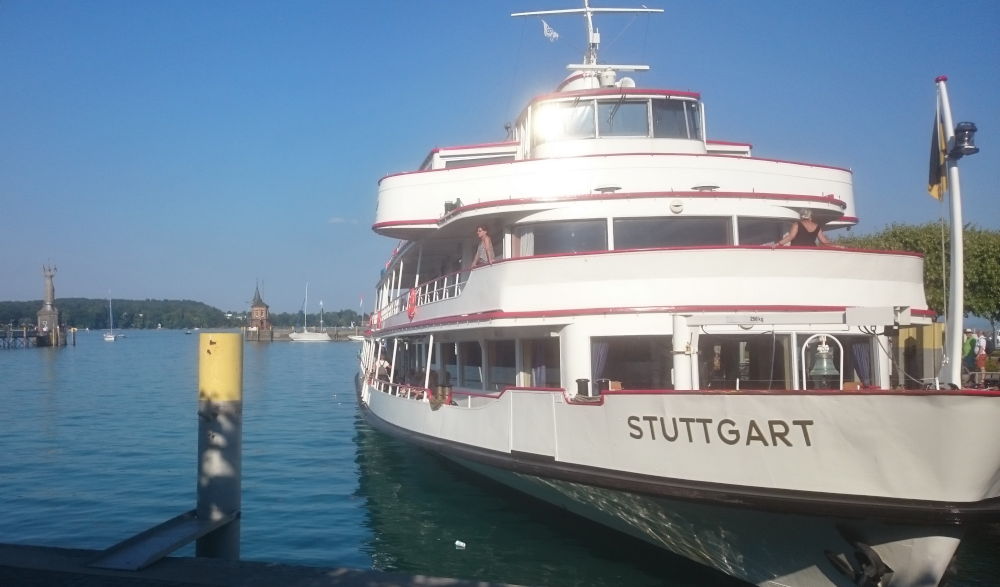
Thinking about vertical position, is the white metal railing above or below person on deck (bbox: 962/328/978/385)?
above

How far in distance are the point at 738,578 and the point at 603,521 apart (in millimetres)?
1830

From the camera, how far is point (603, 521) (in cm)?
938

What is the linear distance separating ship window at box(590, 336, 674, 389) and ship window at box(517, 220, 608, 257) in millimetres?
1208

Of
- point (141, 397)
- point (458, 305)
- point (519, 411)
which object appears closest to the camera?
point (519, 411)

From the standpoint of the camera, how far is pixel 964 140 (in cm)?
693

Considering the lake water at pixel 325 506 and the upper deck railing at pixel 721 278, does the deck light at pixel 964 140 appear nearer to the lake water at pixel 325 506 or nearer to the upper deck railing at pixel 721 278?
the upper deck railing at pixel 721 278

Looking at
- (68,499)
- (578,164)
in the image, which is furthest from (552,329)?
(68,499)

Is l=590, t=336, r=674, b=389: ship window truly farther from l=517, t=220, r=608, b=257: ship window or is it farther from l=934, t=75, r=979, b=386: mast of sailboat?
l=934, t=75, r=979, b=386: mast of sailboat

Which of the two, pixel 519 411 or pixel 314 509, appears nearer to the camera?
pixel 519 411

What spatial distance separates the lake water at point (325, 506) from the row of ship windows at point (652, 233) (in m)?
3.43

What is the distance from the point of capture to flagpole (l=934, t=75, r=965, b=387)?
6852 mm

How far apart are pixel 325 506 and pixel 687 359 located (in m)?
6.79

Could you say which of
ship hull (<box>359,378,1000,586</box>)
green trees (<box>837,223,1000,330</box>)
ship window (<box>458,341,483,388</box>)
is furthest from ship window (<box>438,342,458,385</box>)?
green trees (<box>837,223,1000,330</box>)

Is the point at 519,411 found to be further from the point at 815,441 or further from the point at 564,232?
the point at 815,441
